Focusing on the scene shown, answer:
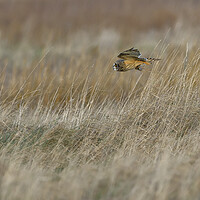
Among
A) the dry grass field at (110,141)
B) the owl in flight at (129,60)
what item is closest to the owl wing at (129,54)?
the owl in flight at (129,60)

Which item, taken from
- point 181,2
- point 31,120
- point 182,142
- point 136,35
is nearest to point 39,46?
point 136,35

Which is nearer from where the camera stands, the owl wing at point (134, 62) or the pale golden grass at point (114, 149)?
the pale golden grass at point (114, 149)

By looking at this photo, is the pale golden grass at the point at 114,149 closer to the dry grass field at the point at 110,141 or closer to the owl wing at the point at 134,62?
the dry grass field at the point at 110,141

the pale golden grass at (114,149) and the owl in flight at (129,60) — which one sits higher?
the owl in flight at (129,60)

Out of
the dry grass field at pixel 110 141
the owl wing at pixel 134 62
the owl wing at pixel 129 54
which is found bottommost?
the dry grass field at pixel 110 141

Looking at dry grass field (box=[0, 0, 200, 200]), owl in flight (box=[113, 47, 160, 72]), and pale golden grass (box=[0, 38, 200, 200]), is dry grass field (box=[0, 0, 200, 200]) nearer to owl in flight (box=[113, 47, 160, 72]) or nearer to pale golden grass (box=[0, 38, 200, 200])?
pale golden grass (box=[0, 38, 200, 200])

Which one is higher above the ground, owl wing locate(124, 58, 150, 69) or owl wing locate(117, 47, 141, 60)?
owl wing locate(117, 47, 141, 60)

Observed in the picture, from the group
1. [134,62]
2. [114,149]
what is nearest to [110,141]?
[114,149]

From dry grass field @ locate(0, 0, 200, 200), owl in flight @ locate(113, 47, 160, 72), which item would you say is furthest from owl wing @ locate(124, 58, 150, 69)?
dry grass field @ locate(0, 0, 200, 200)

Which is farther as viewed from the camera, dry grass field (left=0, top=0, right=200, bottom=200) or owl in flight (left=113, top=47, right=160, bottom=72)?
owl in flight (left=113, top=47, right=160, bottom=72)

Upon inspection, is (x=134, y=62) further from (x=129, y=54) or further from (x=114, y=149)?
(x=114, y=149)

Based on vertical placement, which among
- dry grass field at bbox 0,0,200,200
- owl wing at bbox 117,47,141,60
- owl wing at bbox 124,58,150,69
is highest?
owl wing at bbox 117,47,141,60

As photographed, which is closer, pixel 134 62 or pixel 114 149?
pixel 114 149

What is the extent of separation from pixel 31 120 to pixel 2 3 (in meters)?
9.71
